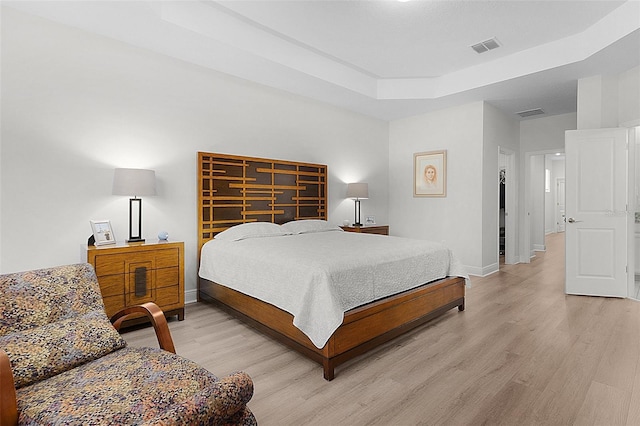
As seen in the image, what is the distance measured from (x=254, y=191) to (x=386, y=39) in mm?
2467

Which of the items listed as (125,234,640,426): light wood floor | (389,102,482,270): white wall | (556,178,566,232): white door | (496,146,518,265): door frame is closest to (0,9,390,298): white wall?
(125,234,640,426): light wood floor

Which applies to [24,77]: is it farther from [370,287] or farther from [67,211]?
[370,287]

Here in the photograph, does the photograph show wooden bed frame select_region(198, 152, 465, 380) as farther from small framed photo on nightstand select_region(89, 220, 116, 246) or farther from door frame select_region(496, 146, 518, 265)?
door frame select_region(496, 146, 518, 265)

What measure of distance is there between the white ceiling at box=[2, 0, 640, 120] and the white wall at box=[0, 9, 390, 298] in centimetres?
23

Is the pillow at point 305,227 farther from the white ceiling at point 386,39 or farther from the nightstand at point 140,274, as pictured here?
the white ceiling at point 386,39

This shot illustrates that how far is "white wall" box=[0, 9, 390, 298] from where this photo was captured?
2.86 meters

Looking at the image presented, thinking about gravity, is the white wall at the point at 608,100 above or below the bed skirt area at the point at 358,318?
above

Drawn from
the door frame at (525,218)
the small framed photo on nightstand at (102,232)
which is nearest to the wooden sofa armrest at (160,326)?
the small framed photo on nightstand at (102,232)

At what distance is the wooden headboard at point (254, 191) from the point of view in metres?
3.99

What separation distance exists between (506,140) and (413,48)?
2.98m

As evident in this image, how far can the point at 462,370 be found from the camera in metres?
2.30

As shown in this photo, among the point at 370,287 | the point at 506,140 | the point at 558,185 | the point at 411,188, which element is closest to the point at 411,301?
the point at 370,287

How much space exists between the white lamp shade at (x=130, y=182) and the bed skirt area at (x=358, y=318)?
121 cm

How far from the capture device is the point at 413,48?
408cm
